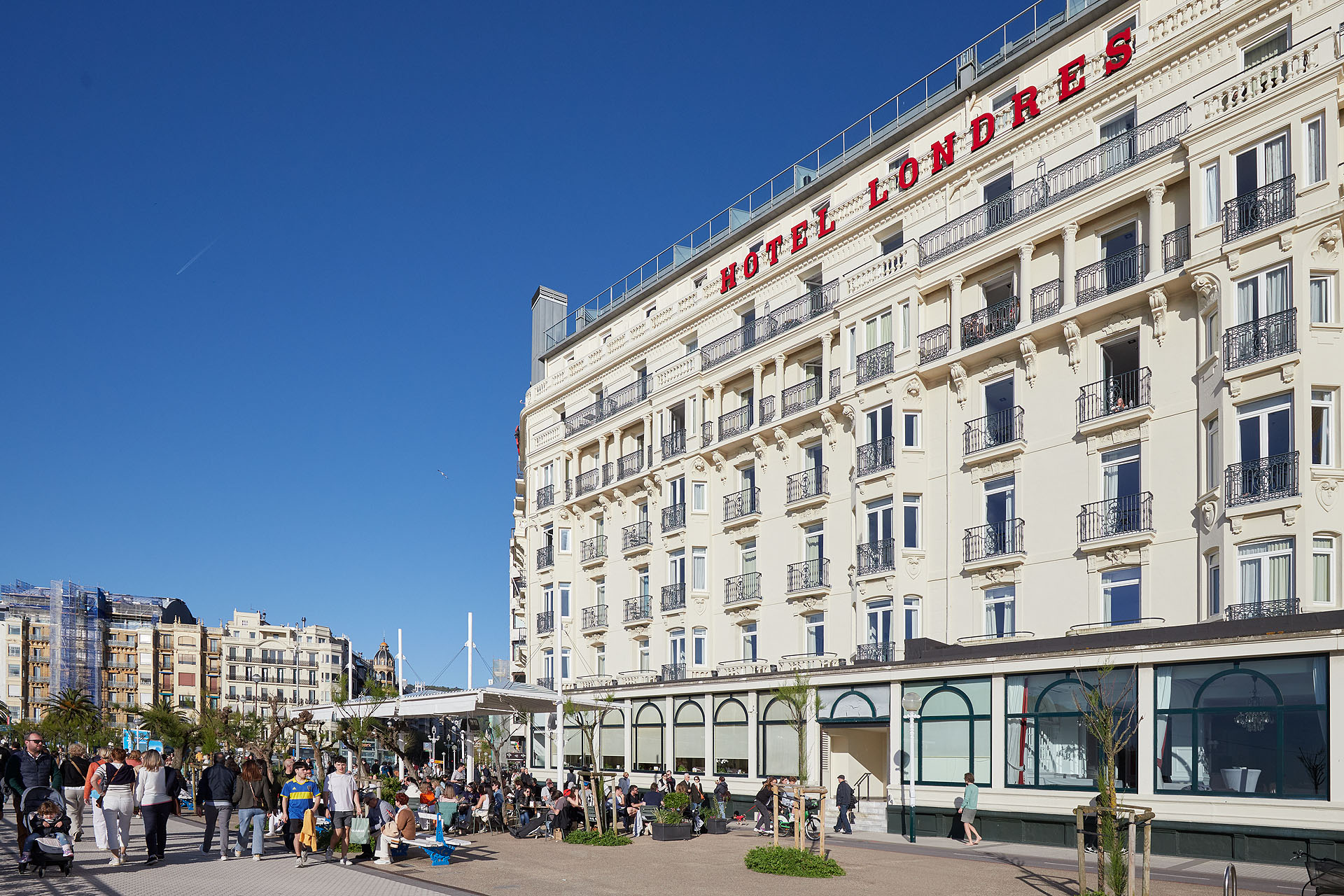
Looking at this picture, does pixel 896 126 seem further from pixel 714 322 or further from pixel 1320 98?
pixel 1320 98

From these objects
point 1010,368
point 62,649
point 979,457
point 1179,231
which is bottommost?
point 62,649

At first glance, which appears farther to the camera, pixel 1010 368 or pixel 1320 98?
pixel 1010 368

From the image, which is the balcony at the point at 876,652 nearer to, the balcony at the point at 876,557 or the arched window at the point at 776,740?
the balcony at the point at 876,557

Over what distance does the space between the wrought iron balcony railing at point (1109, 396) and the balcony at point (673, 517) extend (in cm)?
1647

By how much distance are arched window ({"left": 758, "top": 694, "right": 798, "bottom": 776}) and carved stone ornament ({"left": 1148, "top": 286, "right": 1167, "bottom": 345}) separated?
14.6 m

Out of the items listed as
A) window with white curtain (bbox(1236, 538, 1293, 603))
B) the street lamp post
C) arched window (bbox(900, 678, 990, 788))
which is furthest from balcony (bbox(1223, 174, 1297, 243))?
the street lamp post

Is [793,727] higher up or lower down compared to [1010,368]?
lower down

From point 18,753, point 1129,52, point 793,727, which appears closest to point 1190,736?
point 793,727

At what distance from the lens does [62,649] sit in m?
134

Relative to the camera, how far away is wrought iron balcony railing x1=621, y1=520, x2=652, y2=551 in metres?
43.9

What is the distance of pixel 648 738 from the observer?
41.3m

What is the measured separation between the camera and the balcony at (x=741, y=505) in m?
39.0

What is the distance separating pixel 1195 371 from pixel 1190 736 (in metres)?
8.26

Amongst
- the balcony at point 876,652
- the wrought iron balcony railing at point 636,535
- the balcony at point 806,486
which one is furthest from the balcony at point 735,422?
the balcony at point 876,652
